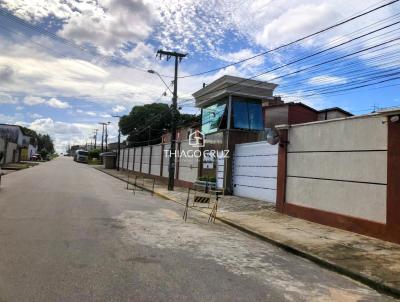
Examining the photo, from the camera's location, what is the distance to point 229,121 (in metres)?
26.0

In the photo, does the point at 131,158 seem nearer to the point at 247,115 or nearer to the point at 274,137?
the point at 247,115

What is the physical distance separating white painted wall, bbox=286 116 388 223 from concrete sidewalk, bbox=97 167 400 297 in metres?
0.80

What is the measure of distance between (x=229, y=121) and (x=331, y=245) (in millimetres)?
16055

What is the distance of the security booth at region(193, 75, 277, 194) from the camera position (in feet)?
82.5

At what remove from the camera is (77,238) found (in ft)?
31.8

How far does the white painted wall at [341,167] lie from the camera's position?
464 inches

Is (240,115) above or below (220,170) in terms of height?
above

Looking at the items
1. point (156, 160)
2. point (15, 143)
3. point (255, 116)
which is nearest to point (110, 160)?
point (15, 143)

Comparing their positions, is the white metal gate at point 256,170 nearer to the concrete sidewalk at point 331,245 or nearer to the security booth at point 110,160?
the concrete sidewalk at point 331,245

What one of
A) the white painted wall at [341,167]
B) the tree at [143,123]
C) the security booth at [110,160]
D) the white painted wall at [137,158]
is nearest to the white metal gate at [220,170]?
the white painted wall at [341,167]

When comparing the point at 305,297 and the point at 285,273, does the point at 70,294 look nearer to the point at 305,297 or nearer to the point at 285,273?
the point at 305,297

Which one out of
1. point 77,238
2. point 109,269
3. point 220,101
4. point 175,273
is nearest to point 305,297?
point 175,273

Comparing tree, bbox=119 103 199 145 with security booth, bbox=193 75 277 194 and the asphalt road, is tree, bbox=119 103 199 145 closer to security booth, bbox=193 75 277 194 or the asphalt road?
security booth, bbox=193 75 277 194

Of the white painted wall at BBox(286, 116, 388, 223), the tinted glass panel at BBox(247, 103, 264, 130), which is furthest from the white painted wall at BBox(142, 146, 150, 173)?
the white painted wall at BBox(286, 116, 388, 223)
